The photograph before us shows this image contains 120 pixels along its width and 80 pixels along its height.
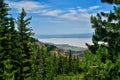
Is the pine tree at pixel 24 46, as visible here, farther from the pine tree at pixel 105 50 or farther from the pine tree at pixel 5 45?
the pine tree at pixel 105 50

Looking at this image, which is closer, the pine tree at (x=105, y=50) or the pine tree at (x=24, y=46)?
the pine tree at (x=105, y=50)

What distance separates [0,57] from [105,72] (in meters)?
33.3

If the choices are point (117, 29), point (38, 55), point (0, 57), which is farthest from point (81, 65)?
point (38, 55)

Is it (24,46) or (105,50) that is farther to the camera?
(24,46)

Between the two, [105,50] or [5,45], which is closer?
[105,50]

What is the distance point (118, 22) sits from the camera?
2662cm

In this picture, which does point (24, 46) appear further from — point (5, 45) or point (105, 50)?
point (105, 50)

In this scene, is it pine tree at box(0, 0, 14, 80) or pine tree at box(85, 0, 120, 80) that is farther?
pine tree at box(0, 0, 14, 80)

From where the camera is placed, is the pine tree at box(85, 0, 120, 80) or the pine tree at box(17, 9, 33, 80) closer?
the pine tree at box(85, 0, 120, 80)

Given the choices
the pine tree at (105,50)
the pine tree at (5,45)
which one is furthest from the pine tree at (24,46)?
the pine tree at (105,50)

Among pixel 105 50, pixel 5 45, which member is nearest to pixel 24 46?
pixel 5 45

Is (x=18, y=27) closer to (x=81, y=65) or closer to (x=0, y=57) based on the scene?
(x=0, y=57)

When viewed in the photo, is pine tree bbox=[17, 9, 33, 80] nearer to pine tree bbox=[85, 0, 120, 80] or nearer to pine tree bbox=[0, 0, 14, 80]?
pine tree bbox=[0, 0, 14, 80]

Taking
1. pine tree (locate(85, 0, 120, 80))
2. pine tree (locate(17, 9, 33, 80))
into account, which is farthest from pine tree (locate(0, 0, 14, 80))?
pine tree (locate(85, 0, 120, 80))
